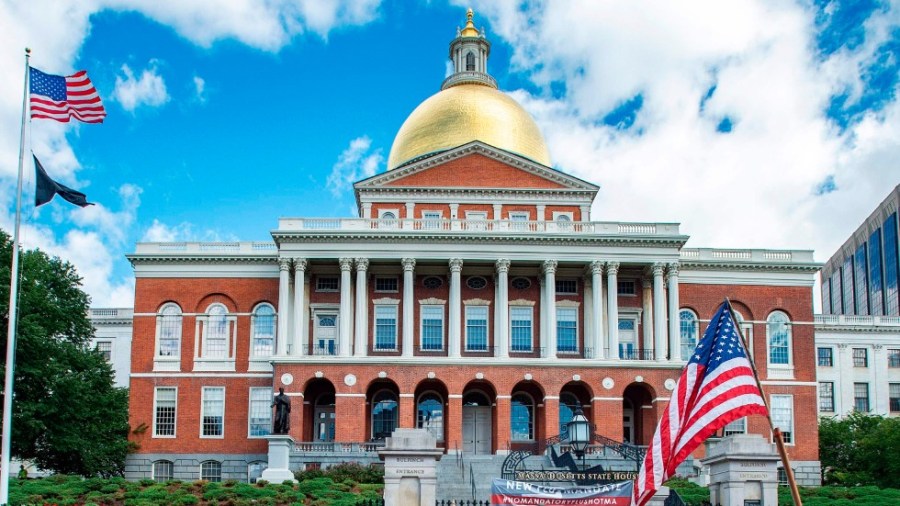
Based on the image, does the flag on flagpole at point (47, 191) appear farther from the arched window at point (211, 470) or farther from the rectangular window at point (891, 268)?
the rectangular window at point (891, 268)

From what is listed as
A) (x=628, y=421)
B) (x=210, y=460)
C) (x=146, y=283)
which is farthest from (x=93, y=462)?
(x=628, y=421)

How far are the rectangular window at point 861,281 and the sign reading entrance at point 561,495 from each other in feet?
377

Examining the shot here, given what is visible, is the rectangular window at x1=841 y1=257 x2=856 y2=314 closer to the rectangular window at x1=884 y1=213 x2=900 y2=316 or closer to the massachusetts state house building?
the rectangular window at x1=884 y1=213 x2=900 y2=316

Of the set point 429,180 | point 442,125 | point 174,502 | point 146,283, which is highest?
point 442,125

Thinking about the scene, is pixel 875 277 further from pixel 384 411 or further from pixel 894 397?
pixel 384 411

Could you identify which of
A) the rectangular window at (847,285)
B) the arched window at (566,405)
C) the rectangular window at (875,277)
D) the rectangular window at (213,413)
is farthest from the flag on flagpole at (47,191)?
the rectangular window at (847,285)

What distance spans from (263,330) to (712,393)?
156ft

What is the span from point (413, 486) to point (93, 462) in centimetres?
3421

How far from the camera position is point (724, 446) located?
24.4 metres

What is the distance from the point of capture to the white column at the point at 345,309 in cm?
5872

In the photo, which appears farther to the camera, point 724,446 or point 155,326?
point 155,326

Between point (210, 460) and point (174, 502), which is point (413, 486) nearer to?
point (174, 502)

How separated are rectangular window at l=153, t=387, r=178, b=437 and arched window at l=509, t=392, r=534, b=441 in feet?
61.4

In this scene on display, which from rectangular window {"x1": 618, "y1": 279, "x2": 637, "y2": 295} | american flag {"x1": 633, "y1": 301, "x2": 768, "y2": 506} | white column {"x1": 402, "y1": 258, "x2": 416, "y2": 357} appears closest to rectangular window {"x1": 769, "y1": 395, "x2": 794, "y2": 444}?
rectangular window {"x1": 618, "y1": 279, "x2": 637, "y2": 295}
